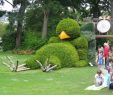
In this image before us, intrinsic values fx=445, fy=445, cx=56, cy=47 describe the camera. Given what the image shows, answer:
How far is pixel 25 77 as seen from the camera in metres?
18.2

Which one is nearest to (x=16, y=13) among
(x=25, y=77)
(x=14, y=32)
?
(x=14, y=32)

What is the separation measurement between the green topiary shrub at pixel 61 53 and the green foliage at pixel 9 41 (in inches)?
839

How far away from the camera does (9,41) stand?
44.3 metres

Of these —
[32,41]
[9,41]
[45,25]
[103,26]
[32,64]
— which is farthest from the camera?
[9,41]

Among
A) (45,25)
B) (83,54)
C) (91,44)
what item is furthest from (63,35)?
(45,25)

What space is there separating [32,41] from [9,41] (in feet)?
13.7

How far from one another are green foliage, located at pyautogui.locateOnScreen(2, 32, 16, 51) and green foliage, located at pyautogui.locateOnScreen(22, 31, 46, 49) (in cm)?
142

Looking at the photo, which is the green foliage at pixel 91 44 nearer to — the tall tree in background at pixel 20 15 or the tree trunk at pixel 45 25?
the tree trunk at pixel 45 25

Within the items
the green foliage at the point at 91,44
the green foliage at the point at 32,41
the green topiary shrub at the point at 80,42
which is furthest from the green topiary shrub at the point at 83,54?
the green foliage at the point at 32,41

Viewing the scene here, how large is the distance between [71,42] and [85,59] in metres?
1.21

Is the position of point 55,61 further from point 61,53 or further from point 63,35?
point 63,35

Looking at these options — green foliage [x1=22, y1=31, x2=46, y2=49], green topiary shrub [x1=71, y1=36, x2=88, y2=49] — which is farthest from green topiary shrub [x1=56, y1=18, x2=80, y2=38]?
green foliage [x1=22, y1=31, x2=46, y2=49]

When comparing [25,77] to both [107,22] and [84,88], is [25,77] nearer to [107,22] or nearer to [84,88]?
[84,88]

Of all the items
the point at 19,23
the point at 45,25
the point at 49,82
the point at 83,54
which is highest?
the point at 19,23
